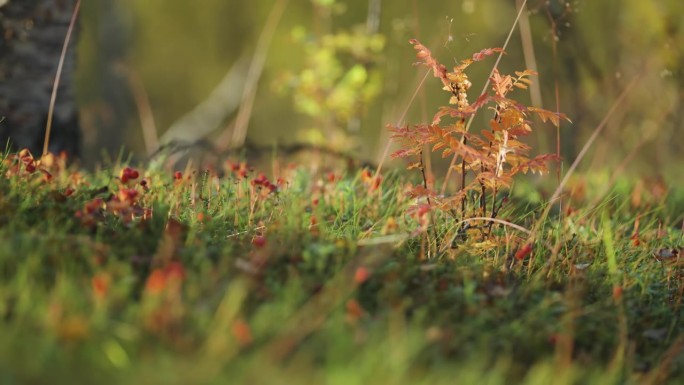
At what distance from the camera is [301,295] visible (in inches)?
110

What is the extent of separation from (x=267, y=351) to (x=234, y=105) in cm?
1496

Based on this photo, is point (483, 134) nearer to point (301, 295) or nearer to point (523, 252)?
point (523, 252)

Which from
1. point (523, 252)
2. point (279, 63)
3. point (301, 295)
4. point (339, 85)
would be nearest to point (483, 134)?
point (523, 252)

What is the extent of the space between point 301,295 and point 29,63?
370 cm

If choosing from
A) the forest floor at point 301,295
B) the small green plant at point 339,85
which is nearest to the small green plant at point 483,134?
the forest floor at point 301,295

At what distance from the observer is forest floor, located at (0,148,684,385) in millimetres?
2354

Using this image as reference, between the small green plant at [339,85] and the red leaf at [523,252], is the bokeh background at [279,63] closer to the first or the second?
the small green plant at [339,85]

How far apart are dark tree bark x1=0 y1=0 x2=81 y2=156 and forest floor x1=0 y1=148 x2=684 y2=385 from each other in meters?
1.32

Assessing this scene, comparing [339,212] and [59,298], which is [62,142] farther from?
[59,298]

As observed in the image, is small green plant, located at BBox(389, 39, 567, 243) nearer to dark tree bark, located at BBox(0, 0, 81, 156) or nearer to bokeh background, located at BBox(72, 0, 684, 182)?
dark tree bark, located at BBox(0, 0, 81, 156)

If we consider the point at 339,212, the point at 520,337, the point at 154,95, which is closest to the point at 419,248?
the point at 339,212

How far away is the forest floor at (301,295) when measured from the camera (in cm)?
235

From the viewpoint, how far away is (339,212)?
166 inches

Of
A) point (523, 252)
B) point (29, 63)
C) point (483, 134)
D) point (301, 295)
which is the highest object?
point (29, 63)
